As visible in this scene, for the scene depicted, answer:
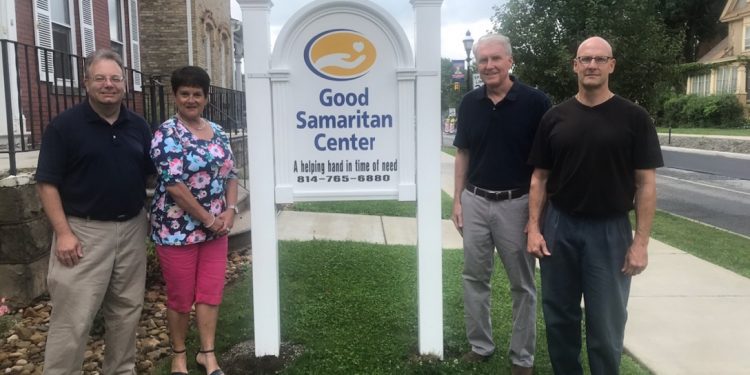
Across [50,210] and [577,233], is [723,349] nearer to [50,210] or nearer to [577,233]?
[577,233]

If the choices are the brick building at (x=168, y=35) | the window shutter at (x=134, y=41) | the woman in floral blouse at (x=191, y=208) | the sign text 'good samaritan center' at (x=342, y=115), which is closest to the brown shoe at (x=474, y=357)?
the sign text 'good samaritan center' at (x=342, y=115)

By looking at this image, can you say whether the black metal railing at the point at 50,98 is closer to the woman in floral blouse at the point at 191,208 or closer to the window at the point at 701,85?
the woman in floral blouse at the point at 191,208

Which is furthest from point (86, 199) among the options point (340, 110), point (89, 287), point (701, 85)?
point (701, 85)

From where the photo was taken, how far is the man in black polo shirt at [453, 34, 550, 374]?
11.3 feet

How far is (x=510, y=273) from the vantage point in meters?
3.57

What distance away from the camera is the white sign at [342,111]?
134 inches

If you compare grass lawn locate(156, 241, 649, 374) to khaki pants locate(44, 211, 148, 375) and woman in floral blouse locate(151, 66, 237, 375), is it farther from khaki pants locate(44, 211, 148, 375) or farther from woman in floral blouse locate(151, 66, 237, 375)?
khaki pants locate(44, 211, 148, 375)

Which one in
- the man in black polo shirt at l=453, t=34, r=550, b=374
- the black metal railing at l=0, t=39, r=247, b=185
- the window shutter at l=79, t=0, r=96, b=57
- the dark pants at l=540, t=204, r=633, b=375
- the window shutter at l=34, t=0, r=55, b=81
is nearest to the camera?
the dark pants at l=540, t=204, r=633, b=375

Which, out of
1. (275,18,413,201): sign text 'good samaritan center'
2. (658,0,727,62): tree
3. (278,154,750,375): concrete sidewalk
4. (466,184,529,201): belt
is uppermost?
(658,0,727,62): tree

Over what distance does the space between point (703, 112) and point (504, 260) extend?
41659 mm

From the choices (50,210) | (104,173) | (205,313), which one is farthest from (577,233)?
(50,210)

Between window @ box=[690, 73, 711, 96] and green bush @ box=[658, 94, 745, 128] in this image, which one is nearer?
green bush @ box=[658, 94, 745, 128]

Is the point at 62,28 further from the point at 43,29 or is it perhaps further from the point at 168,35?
the point at 168,35

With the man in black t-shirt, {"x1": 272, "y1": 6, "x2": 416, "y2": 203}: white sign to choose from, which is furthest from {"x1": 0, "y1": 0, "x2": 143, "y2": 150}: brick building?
the man in black t-shirt
